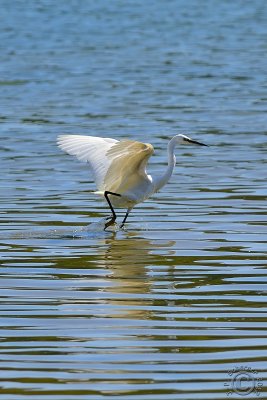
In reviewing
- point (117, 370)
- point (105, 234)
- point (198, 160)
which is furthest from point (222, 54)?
point (117, 370)

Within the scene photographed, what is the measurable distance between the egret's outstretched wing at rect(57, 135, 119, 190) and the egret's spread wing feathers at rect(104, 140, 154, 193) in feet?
0.26

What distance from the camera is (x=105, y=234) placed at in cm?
1127

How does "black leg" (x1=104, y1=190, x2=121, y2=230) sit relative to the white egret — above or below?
below

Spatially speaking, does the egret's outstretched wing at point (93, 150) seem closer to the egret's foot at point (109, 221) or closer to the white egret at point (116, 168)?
the white egret at point (116, 168)

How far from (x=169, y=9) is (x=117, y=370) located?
40.1 meters

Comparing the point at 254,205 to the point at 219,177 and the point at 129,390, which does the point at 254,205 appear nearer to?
the point at 219,177

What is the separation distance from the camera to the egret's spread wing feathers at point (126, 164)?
1073cm

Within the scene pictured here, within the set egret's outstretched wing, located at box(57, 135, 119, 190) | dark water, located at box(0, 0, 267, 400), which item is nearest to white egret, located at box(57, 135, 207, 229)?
egret's outstretched wing, located at box(57, 135, 119, 190)

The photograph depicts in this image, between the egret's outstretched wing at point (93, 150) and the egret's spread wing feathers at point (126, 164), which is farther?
the egret's outstretched wing at point (93, 150)

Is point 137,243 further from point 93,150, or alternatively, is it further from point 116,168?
point 93,150

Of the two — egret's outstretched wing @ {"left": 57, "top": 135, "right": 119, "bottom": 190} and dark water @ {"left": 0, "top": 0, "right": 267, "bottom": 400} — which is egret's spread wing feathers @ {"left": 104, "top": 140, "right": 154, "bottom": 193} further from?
dark water @ {"left": 0, "top": 0, "right": 267, "bottom": 400}

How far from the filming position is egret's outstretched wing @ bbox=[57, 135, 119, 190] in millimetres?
11414

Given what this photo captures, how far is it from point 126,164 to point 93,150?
0.33 metres

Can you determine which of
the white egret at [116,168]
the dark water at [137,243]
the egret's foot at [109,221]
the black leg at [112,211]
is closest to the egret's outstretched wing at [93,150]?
the white egret at [116,168]
